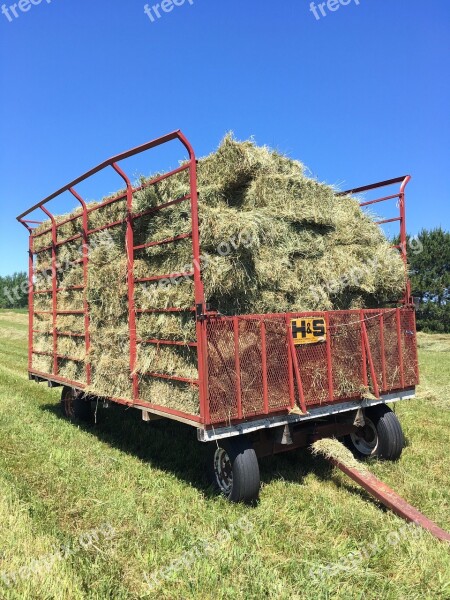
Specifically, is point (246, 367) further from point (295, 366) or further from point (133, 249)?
point (133, 249)

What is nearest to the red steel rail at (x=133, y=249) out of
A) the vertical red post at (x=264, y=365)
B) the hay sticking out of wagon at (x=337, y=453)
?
the vertical red post at (x=264, y=365)

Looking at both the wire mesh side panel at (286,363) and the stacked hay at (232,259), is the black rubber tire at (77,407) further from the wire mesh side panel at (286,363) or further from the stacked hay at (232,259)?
the wire mesh side panel at (286,363)

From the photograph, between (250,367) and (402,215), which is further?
(402,215)

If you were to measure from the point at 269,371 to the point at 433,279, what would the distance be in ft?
130

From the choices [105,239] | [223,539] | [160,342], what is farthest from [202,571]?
[105,239]

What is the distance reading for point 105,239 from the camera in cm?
612

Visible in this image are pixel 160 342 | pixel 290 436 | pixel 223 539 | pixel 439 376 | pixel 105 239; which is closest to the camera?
pixel 223 539

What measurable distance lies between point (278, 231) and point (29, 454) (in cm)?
411

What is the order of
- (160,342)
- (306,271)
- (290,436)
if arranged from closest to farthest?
(290,436)
(160,342)
(306,271)

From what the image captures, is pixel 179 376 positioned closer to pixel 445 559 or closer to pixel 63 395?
pixel 445 559

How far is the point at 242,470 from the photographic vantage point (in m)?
4.30

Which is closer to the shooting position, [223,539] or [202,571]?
[202,571]

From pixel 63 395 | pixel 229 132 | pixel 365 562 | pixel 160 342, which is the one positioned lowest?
pixel 365 562

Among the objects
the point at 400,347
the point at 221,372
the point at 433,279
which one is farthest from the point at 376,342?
the point at 433,279
